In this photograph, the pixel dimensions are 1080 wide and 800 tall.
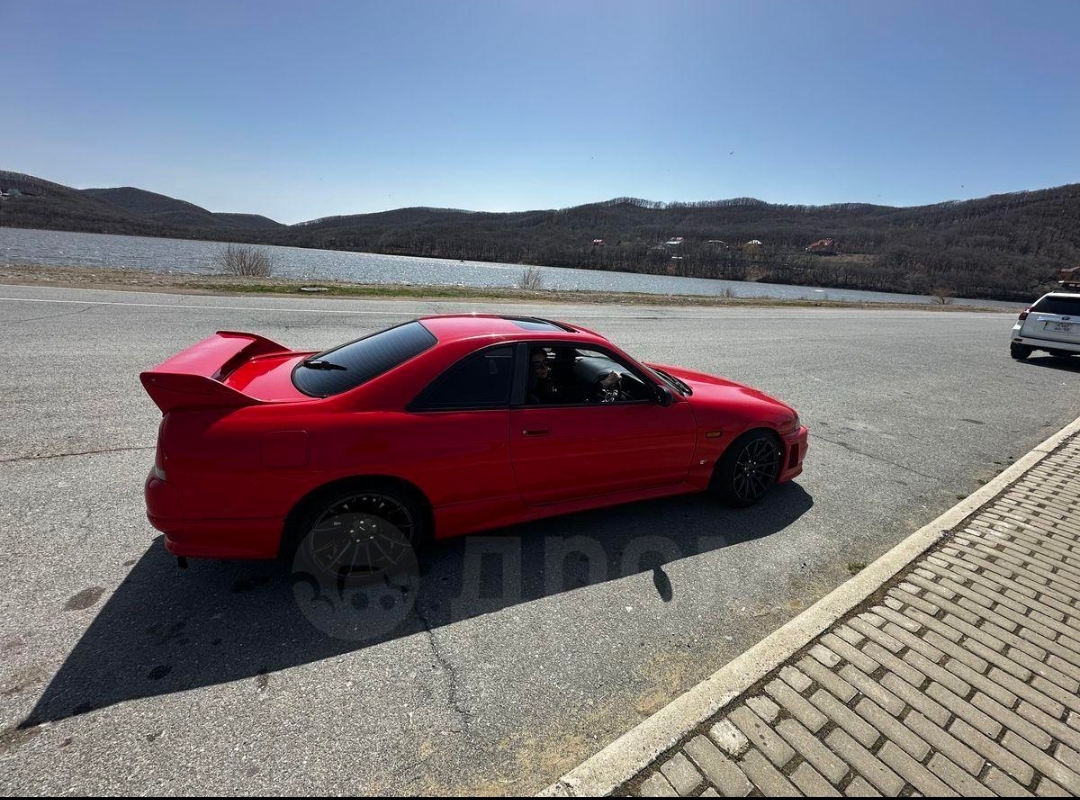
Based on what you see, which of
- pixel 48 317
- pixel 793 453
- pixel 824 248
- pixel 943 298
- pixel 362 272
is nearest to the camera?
pixel 793 453

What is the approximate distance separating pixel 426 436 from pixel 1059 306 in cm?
1613

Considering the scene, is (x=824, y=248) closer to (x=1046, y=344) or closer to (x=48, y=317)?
(x=1046, y=344)

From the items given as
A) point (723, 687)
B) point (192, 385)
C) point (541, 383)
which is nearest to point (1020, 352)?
point (541, 383)

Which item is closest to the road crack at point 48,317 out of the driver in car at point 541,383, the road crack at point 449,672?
the driver in car at point 541,383

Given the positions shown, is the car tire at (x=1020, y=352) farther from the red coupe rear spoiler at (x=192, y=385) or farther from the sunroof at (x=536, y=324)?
the red coupe rear spoiler at (x=192, y=385)

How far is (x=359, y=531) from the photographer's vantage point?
2857 millimetres

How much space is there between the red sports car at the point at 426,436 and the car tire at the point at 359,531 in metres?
0.01

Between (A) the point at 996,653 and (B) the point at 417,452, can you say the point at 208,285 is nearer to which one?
(B) the point at 417,452

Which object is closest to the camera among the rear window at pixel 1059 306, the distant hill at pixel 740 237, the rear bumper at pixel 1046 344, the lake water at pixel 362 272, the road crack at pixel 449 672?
the road crack at pixel 449 672

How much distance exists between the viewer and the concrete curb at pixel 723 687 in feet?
6.07

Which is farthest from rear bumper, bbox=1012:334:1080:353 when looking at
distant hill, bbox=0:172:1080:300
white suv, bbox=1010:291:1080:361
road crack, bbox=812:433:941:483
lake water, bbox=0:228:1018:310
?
distant hill, bbox=0:172:1080:300

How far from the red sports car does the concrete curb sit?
1.08 metres

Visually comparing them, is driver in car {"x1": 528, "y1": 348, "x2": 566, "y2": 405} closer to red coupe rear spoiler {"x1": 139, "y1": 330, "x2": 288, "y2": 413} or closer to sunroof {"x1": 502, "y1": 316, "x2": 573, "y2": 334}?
sunroof {"x1": 502, "y1": 316, "x2": 573, "y2": 334}

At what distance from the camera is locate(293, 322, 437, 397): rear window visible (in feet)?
9.86
